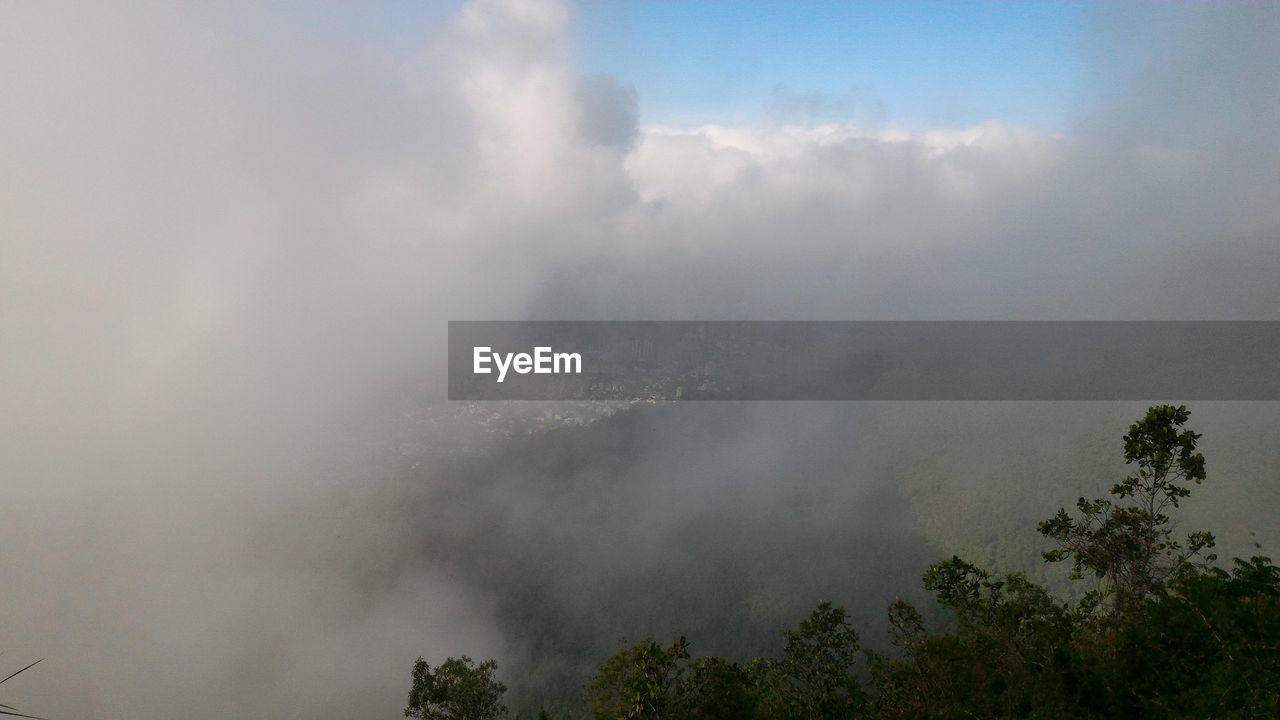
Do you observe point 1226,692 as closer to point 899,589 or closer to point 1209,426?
point 899,589

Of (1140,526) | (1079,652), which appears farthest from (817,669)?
(1140,526)

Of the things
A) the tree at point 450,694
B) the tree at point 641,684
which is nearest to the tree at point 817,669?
the tree at point 641,684

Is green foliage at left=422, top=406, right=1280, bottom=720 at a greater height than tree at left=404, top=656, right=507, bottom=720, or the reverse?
green foliage at left=422, top=406, right=1280, bottom=720

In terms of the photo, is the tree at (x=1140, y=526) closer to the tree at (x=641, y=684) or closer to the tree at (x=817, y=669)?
the tree at (x=817, y=669)

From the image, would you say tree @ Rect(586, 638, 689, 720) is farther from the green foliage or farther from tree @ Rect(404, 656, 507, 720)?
tree @ Rect(404, 656, 507, 720)

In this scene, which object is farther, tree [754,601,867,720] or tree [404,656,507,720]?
tree [404,656,507,720]

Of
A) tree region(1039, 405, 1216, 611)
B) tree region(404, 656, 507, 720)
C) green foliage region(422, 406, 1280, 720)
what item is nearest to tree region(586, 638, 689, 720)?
green foliage region(422, 406, 1280, 720)

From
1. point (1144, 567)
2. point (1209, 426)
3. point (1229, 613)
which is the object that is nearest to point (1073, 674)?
point (1229, 613)

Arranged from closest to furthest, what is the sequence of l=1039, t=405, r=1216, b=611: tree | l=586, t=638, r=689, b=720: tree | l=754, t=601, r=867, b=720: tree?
l=1039, t=405, r=1216, b=611: tree → l=586, t=638, r=689, b=720: tree → l=754, t=601, r=867, b=720: tree

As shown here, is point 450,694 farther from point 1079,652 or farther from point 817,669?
point 1079,652
